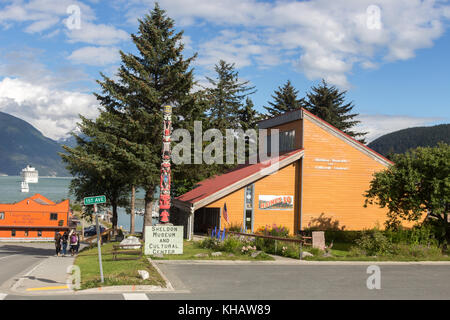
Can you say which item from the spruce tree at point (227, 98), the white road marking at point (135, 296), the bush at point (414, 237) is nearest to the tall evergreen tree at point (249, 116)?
the spruce tree at point (227, 98)

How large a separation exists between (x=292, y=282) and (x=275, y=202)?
61.7ft

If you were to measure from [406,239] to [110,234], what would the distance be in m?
27.0

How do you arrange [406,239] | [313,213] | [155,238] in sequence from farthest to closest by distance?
[313,213], [406,239], [155,238]

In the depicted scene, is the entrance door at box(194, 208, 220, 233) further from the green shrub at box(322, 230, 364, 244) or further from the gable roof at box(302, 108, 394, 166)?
the gable roof at box(302, 108, 394, 166)

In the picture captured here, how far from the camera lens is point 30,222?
6656 cm

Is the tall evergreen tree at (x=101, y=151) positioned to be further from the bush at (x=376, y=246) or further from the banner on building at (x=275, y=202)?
the bush at (x=376, y=246)

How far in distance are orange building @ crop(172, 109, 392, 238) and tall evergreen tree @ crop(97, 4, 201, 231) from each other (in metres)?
5.65

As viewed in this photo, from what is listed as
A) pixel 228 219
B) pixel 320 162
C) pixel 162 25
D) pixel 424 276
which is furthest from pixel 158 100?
pixel 424 276

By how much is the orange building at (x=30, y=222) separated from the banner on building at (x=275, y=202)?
4461 cm

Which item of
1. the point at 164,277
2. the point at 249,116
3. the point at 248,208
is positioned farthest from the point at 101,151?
the point at 249,116

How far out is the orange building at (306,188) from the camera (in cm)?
3275

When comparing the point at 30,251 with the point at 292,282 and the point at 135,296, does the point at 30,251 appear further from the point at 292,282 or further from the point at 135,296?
the point at 292,282

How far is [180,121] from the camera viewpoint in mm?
33906
